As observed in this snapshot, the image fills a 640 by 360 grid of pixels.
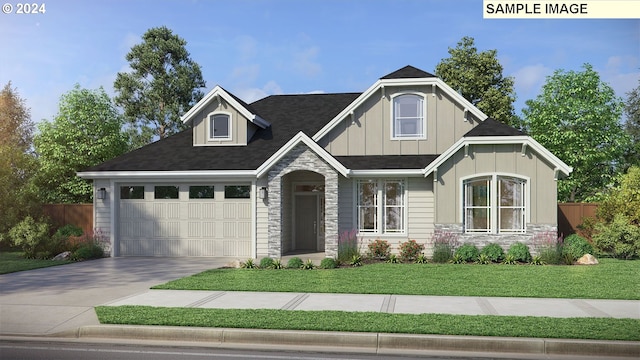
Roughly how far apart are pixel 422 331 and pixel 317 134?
13.8m

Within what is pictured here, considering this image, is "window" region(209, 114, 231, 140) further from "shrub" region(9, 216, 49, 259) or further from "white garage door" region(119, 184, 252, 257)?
"shrub" region(9, 216, 49, 259)

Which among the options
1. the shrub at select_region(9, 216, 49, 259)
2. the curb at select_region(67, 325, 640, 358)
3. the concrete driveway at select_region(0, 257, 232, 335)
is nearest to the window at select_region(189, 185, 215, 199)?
the concrete driveway at select_region(0, 257, 232, 335)

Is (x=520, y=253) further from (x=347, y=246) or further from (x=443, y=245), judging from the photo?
(x=347, y=246)

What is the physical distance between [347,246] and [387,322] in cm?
1022

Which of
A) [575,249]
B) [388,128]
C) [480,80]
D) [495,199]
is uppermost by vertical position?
[480,80]

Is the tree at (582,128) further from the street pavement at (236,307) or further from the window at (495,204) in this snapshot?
the street pavement at (236,307)

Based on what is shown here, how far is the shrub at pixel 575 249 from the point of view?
18869 millimetres

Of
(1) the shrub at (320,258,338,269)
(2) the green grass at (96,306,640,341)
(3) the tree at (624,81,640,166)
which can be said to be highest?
(3) the tree at (624,81,640,166)

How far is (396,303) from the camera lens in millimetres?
11305

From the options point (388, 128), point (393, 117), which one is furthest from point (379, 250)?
point (393, 117)

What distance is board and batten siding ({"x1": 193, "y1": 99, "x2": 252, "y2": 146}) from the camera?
23.3 m

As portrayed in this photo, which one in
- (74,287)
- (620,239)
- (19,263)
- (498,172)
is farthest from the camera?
(620,239)

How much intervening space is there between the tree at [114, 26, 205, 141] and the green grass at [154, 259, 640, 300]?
89.4 ft

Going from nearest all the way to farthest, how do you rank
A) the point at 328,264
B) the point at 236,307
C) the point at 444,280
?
the point at 236,307
the point at 444,280
the point at 328,264
